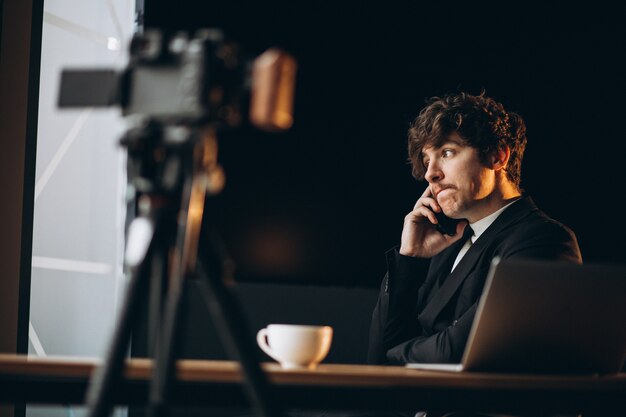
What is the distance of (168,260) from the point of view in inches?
29.5

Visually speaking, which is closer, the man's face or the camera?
the camera

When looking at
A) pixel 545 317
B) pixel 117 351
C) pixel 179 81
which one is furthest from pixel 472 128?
pixel 117 351

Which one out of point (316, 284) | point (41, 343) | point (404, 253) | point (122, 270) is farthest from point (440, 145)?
point (41, 343)

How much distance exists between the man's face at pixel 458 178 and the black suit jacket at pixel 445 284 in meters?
0.13

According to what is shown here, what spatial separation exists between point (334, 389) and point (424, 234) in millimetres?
1378

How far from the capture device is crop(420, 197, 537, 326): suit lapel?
2045 mm

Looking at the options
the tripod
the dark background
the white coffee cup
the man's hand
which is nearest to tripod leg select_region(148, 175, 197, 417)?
the tripod

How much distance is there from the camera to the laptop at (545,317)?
3.57 feet

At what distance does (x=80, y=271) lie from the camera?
2797 mm

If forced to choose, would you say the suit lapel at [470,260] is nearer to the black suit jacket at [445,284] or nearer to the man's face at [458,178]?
the black suit jacket at [445,284]

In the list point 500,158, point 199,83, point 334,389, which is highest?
point 199,83

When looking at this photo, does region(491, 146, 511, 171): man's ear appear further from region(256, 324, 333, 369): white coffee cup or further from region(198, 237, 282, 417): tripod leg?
region(198, 237, 282, 417): tripod leg

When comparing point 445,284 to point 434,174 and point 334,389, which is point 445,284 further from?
point 334,389

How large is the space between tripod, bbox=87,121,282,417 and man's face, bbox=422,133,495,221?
153cm
